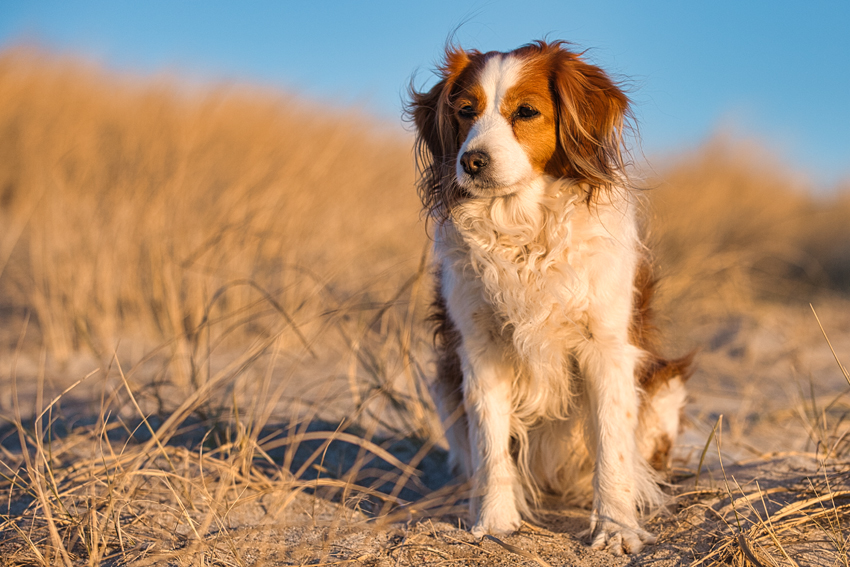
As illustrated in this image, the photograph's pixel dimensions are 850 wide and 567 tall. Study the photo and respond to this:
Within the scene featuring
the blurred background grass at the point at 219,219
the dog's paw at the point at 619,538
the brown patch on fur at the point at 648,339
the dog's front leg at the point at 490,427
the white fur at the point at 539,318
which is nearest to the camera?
the dog's paw at the point at 619,538

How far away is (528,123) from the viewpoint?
6.92 ft

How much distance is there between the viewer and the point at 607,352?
206 cm

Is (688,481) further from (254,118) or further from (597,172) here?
(254,118)

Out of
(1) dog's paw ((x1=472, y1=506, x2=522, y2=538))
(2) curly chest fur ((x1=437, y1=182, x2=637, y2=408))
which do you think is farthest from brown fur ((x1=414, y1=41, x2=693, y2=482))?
(1) dog's paw ((x1=472, y1=506, x2=522, y2=538))

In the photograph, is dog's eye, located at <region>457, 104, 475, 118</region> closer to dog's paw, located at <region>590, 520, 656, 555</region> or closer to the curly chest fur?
the curly chest fur

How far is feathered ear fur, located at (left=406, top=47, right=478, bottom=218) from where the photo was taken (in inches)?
89.0

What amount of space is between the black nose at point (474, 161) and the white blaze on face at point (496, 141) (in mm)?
12

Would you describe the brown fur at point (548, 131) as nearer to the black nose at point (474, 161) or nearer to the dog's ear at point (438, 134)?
the dog's ear at point (438, 134)

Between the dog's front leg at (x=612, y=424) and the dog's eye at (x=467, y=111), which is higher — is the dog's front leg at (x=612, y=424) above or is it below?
below

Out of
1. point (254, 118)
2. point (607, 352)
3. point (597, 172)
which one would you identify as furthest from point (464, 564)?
point (254, 118)

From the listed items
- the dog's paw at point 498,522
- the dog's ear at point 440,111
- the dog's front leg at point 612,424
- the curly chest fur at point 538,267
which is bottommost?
the dog's paw at point 498,522

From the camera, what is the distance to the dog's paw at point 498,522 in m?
2.10

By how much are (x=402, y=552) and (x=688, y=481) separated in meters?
1.26

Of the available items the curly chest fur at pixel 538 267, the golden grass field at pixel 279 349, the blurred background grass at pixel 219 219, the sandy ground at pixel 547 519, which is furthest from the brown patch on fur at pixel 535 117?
the sandy ground at pixel 547 519
